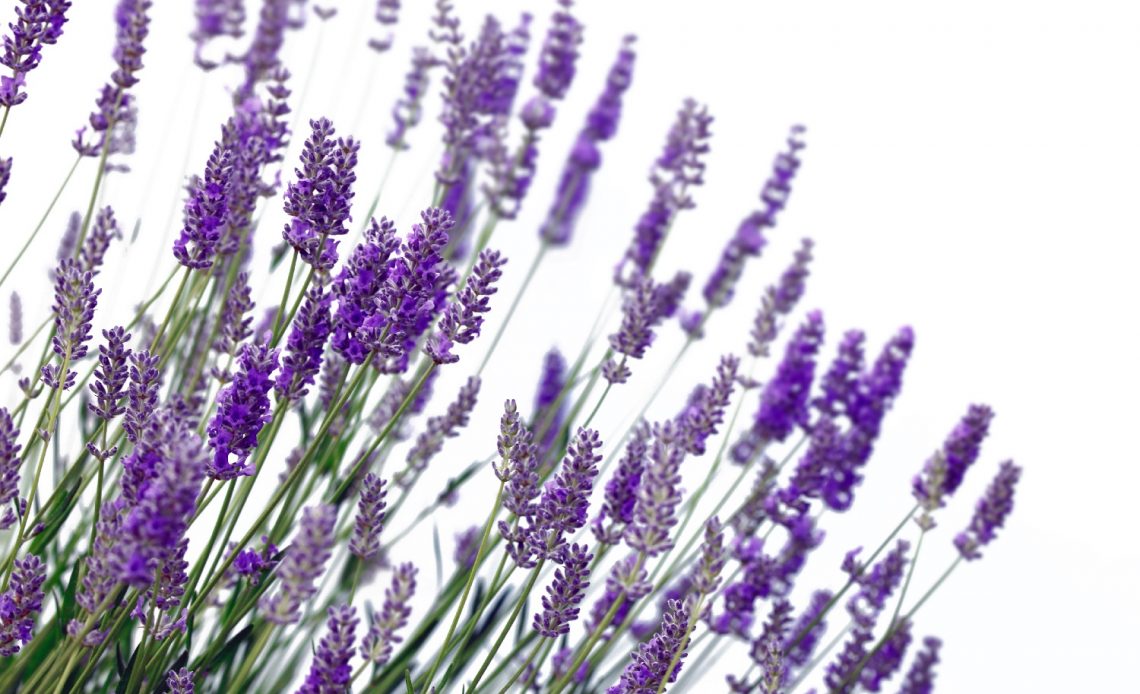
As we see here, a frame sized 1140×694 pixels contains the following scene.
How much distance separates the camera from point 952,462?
1854 millimetres

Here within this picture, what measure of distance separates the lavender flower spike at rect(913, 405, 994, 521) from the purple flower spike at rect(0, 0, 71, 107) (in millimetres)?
1362

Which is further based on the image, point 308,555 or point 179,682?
point 179,682

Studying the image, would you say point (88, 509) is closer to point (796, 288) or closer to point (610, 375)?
point (610, 375)

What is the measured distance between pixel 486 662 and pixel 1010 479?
1.14 metres

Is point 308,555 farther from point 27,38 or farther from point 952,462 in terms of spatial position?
point 952,462

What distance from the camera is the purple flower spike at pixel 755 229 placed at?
2398 mm

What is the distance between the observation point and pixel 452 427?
1.79m

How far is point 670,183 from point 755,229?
208mm

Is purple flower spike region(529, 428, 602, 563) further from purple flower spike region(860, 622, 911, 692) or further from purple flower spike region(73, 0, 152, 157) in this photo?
purple flower spike region(860, 622, 911, 692)

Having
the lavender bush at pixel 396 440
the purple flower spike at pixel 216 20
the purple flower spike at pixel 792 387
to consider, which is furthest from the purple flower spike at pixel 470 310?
the purple flower spike at pixel 216 20

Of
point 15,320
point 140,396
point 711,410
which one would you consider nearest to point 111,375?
point 140,396

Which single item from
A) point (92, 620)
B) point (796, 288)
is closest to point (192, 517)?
point (92, 620)

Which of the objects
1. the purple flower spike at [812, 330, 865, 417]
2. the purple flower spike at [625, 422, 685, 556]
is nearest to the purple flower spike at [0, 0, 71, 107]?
the purple flower spike at [625, 422, 685, 556]

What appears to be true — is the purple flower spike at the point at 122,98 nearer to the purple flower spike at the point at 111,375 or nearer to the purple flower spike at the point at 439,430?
the purple flower spike at the point at 111,375
